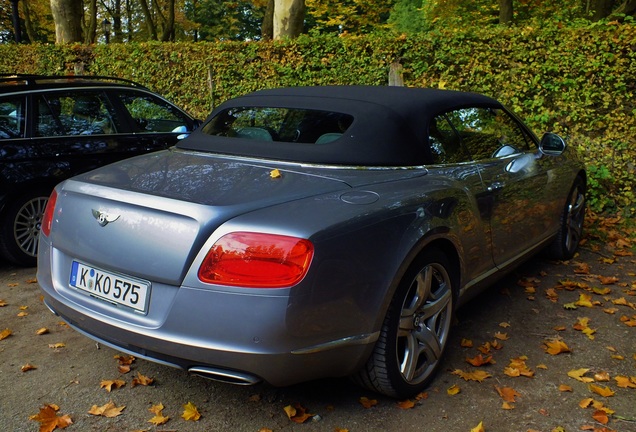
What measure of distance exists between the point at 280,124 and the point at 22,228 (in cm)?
300

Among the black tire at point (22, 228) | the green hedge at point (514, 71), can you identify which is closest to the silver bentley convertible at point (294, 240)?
the black tire at point (22, 228)

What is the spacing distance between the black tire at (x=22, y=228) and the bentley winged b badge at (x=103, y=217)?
301 cm

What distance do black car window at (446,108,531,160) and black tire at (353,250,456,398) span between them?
1102 mm

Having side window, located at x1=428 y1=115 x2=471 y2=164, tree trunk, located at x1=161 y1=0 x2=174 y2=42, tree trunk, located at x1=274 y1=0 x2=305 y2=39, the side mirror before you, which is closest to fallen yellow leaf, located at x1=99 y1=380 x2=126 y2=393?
side window, located at x1=428 y1=115 x2=471 y2=164

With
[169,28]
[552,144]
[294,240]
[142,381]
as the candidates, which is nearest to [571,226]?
[552,144]

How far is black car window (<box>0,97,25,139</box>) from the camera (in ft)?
18.6

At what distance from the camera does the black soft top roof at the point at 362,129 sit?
3.67 meters

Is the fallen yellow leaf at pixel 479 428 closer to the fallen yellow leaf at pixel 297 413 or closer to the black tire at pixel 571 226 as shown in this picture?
the fallen yellow leaf at pixel 297 413

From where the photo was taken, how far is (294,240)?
2.70 m

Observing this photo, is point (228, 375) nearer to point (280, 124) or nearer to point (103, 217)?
→ point (103, 217)

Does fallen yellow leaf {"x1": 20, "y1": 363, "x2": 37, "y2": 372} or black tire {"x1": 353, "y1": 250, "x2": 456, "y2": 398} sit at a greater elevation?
black tire {"x1": 353, "y1": 250, "x2": 456, "y2": 398}

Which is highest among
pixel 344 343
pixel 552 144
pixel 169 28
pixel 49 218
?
pixel 169 28

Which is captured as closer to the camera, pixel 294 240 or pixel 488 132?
pixel 294 240

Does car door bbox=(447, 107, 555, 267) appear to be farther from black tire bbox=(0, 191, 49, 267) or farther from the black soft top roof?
black tire bbox=(0, 191, 49, 267)
